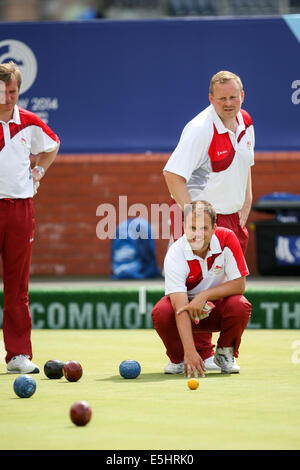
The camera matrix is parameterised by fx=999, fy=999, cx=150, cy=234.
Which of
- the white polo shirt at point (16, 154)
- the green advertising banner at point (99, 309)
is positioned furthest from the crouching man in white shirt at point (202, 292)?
the green advertising banner at point (99, 309)

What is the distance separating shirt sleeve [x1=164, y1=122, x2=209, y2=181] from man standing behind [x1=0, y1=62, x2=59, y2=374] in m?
0.69

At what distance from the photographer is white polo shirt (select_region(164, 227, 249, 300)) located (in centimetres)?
457

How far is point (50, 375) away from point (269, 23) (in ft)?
7.91

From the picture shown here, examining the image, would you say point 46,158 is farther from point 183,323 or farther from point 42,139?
point 183,323

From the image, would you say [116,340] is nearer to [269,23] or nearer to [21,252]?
[21,252]

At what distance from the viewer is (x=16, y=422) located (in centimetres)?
332

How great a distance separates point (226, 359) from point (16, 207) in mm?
1223

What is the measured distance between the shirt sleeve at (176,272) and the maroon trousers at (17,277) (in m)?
0.73

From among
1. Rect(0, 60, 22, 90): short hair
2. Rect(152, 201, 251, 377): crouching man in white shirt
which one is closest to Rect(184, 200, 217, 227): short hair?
Rect(152, 201, 251, 377): crouching man in white shirt

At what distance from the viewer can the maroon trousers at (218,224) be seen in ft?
16.0

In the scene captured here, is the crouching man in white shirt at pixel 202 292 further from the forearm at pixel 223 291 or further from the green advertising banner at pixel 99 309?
the green advertising banner at pixel 99 309

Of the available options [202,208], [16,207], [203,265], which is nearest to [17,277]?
[16,207]

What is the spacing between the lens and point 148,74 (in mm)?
5703
